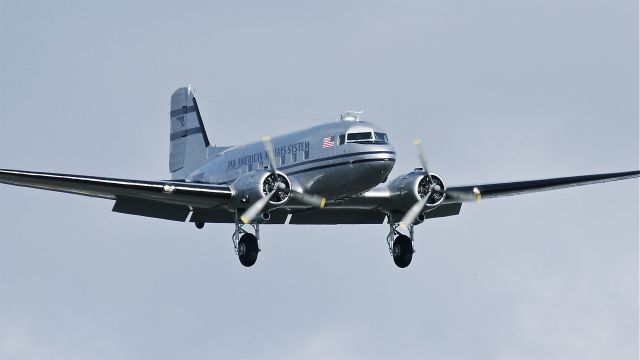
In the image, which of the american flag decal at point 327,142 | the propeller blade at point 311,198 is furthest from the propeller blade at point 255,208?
the american flag decal at point 327,142

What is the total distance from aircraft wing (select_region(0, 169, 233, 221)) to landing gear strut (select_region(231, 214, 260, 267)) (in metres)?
1.09

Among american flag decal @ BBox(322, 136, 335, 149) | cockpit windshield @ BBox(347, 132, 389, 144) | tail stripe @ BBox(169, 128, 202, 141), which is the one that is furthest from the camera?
tail stripe @ BBox(169, 128, 202, 141)

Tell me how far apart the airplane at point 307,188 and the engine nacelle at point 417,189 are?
0.11ft

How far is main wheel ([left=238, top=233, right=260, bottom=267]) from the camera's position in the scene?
38812 mm

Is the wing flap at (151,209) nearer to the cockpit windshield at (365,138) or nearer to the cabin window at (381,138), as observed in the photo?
the cockpit windshield at (365,138)

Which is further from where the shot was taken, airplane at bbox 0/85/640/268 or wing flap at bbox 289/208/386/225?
wing flap at bbox 289/208/386/225

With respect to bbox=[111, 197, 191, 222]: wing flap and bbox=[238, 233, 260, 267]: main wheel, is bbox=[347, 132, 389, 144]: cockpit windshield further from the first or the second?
bbox=[111, 197, 191, 222]: wing flap

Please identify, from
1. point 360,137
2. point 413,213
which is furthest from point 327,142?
point 413,213

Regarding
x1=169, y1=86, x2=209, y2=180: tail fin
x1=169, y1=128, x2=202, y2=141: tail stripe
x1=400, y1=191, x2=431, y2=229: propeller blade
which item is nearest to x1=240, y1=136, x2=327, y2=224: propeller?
x1=400, y1=191, x2=431, y2=229: propeller blade

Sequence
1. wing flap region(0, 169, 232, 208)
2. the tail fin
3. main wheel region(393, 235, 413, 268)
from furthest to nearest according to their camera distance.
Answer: the tail fin
main wheel region(393, 235, 413, 268)
wing flap region(0, 169, 232, 208)

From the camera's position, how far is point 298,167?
3906 centimetres

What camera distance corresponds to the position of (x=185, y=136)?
4994cm

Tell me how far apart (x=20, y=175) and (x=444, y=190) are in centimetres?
1357

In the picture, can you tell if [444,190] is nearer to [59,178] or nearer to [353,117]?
[353,117]
